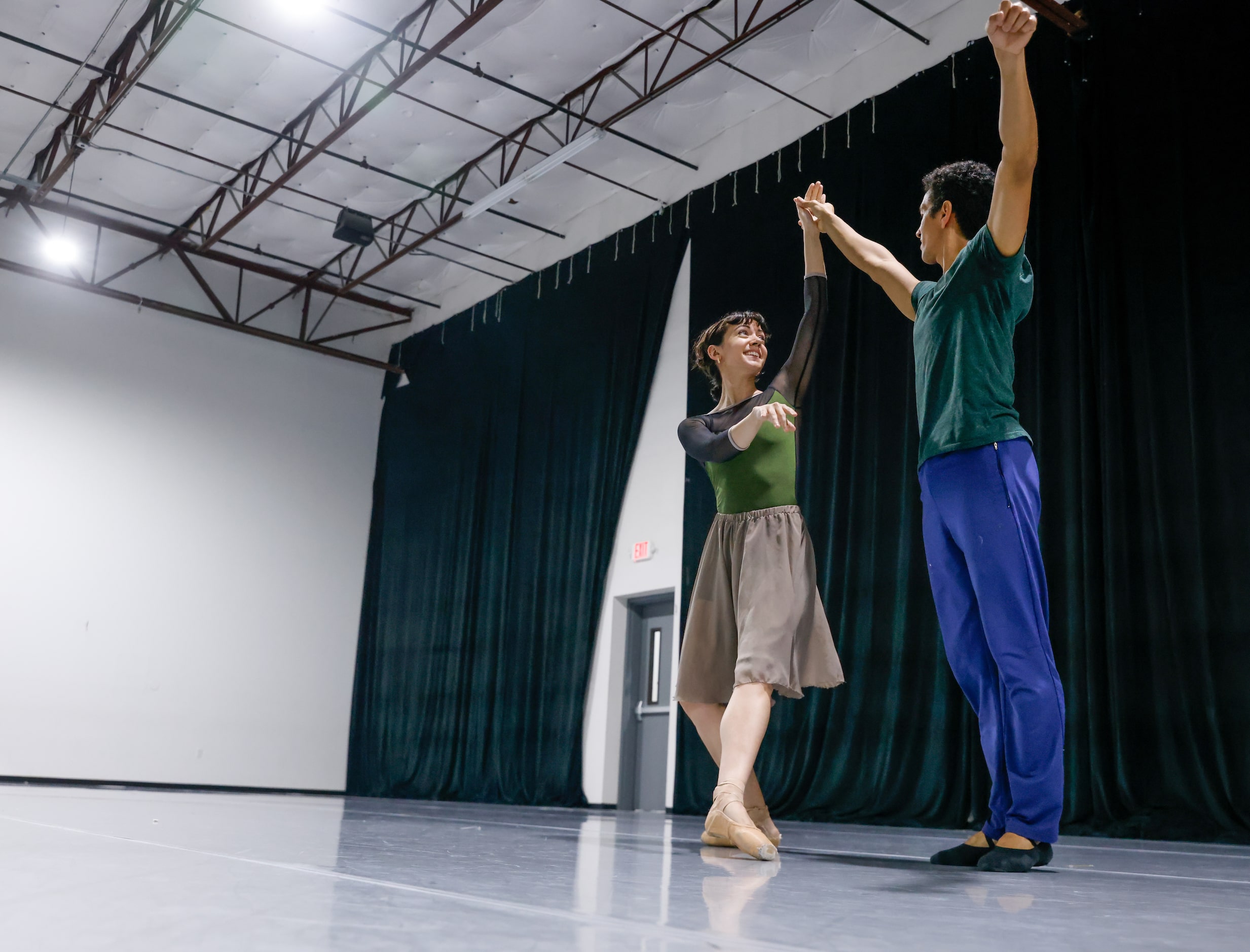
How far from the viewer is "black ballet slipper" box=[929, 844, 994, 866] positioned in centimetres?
200

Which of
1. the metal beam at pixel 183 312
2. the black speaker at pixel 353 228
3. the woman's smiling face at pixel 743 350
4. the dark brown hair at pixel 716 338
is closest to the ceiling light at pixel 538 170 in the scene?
the black speaker at pixel 353 228

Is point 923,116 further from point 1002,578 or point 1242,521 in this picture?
point 1002,578

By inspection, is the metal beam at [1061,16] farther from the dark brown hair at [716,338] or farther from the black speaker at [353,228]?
the black speaker at [353,228]

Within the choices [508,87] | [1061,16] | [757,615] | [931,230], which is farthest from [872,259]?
[508,87]

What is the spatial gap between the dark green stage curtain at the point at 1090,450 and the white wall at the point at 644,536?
124 centimetres

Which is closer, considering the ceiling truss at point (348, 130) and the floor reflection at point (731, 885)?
the floor reflection at point (731, 885)

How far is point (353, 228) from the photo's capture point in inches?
358

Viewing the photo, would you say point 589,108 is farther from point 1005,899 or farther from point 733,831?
point 1005,899

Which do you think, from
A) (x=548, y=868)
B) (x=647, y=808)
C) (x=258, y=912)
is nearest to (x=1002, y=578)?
(x=548, y=868)

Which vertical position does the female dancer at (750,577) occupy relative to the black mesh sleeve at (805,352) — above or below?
below

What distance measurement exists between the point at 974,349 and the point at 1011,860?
2.96ft

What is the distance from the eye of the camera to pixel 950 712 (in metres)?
5.91

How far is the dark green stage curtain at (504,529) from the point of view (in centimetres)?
879

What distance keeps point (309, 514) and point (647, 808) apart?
487 centimetres
